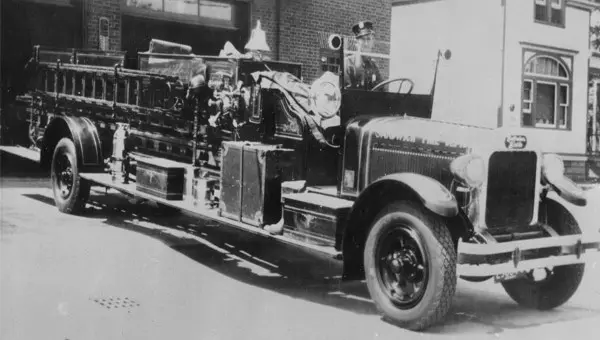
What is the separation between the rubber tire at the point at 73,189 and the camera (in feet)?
27.0

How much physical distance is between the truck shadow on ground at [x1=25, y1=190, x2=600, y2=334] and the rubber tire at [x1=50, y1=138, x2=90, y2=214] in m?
0.19

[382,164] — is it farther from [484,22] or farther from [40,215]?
[484,22]

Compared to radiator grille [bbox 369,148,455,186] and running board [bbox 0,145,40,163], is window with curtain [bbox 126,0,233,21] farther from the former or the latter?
radiator grille [bbox 369,148,455,186]

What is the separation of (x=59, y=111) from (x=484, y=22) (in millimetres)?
13406

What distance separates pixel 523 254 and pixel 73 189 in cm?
561

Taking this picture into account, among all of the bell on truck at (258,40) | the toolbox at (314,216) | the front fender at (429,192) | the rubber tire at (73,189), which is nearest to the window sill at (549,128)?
the bell on truck at (258,40)

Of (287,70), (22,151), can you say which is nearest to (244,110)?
(287,70)

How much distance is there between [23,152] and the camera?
916 centimetres

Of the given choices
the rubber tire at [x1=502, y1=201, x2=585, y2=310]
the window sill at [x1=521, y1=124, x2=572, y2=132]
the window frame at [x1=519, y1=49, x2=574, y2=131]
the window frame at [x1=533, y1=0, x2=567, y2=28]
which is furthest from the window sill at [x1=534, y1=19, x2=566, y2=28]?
the rubber tire at [x1=502, y1=201, x2=585, y2=310]

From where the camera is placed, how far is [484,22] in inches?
749

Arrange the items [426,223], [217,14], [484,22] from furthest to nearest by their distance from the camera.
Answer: [484,22] → [217,14] → [426,223]

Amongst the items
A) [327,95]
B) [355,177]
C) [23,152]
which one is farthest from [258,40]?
[355,177]

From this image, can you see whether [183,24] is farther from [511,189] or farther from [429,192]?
[429,192]

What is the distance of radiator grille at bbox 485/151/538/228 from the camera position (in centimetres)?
479
